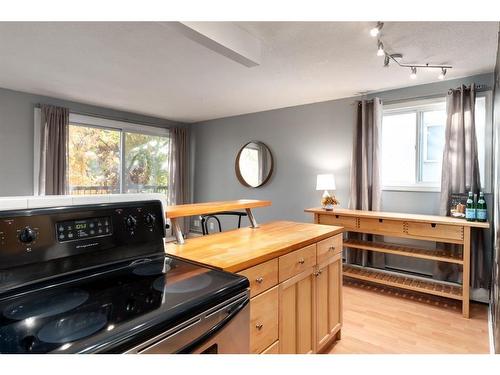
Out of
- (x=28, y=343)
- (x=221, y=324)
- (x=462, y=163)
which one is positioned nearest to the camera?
(x=28, y=343)

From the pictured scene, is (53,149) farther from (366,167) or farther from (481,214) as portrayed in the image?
(481,214)

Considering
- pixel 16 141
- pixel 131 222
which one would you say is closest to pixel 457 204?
pixel 131 222

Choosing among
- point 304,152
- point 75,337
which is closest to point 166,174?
point 304,152

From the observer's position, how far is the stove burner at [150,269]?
1.07 metres

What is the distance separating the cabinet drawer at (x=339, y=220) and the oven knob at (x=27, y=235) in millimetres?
2949

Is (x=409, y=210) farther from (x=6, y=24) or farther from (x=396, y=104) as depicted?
(x=6, y=24)

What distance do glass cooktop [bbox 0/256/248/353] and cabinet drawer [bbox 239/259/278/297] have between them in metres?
0.25

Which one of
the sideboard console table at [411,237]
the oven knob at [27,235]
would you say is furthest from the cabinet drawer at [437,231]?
the oven knob at [27,235]

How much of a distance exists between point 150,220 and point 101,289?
1.25 ft

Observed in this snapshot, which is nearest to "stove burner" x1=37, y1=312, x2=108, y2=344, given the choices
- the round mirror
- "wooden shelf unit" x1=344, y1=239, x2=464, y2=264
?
"wooden shelf unit" x1=344, y1=239, x2=464, y2=264

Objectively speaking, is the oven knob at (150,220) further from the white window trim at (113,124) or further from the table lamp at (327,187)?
the white window trim at (113,124)

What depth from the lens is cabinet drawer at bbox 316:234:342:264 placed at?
5.88 feet

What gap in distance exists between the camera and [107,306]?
79 cm
